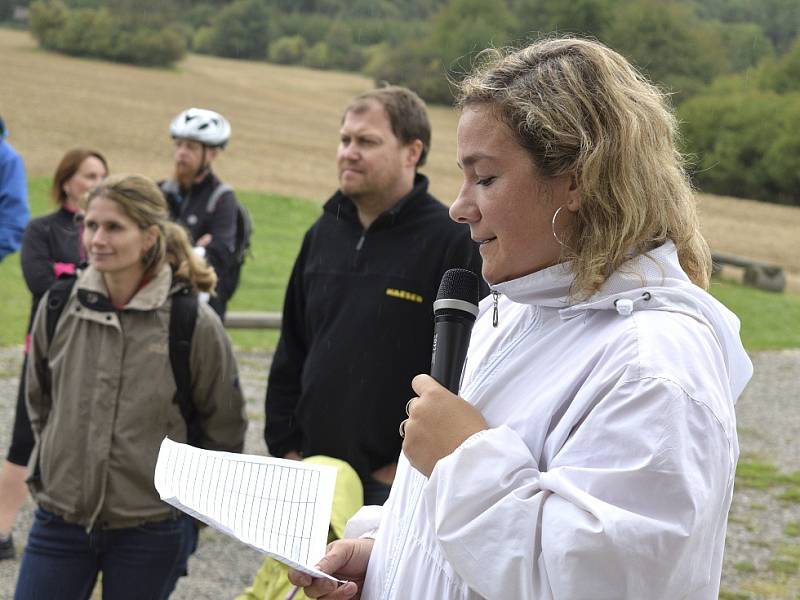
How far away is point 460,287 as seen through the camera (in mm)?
2316

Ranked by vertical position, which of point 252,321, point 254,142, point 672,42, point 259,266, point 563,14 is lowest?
point 259,266

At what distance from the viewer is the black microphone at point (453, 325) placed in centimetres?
214

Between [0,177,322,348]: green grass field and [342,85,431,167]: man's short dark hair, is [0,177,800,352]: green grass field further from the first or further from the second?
[342,85,431,167]: man's short dark hair

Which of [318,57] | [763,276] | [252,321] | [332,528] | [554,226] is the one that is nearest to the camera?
[554,226]

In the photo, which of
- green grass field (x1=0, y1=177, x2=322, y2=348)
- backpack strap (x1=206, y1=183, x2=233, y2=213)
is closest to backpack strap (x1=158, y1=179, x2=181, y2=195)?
backpack strap (x1=206, y1=183, x2=233, y2=213)

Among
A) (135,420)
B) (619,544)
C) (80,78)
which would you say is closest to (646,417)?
(619,544)

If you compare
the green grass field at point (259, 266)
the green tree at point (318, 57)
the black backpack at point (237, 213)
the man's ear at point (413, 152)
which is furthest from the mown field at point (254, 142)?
the man's ear at point (413, 152)

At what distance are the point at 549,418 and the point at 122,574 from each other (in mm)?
2355

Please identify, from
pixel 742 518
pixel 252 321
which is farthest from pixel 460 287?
pixel 252 321

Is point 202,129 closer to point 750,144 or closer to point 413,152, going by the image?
point 413,152

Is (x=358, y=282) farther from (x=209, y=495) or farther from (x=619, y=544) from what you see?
(x=619, y=544)

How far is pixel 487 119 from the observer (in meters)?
2.04

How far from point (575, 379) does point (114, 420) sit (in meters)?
2.41

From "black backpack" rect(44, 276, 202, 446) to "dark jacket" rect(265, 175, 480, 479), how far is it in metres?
0.46
